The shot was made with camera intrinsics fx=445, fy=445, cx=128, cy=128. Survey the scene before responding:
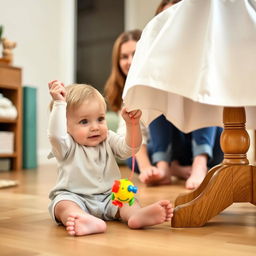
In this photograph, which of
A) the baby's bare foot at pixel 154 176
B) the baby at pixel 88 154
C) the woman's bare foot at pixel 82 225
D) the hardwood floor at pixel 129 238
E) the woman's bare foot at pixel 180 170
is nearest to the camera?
the hardwood floor at pixel 129 238

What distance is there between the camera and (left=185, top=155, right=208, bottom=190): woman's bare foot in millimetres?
1757

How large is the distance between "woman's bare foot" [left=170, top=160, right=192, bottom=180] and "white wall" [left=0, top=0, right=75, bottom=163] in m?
1.76

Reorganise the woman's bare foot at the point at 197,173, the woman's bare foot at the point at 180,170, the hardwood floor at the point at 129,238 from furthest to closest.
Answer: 1. the woman's bare foot at the point at 180,170
2. the woman's bare foot at the point at 197,173
3. the hardwood floor at the point at 129,238

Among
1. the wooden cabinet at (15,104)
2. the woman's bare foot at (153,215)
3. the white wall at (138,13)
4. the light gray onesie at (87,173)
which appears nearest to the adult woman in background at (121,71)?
the wooden cabinet at (15,104)

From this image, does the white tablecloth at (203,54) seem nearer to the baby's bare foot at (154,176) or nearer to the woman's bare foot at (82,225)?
the woman's bare foot at (82,225)

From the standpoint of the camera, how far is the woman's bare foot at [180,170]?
2125mm

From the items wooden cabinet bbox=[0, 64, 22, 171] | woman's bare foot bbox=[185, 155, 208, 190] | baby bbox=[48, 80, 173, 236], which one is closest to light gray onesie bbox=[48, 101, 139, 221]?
baby bbox=[48, 80, 173, 236]

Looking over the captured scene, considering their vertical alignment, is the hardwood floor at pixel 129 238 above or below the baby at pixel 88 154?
below

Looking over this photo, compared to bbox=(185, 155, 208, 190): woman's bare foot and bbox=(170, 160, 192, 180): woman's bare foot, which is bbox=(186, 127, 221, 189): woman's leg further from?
bbox=(170, 160, 192, 180): woman's bare foot

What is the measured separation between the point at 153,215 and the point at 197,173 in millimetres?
912

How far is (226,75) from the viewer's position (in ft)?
2.93

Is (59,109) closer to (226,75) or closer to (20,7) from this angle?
(226,75)

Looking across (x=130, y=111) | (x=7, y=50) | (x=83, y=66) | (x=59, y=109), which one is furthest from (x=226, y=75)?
(x=83, y=66)

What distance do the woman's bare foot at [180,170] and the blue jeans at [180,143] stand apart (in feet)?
0.09
